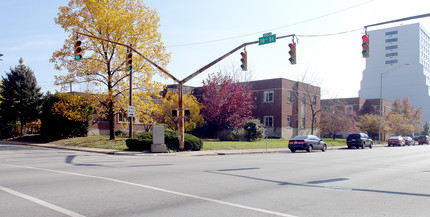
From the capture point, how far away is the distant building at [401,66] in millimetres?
113906

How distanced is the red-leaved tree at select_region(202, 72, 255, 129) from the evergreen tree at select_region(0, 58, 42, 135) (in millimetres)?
18379

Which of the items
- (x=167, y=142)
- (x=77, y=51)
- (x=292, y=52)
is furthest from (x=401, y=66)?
(x=77, y=51)

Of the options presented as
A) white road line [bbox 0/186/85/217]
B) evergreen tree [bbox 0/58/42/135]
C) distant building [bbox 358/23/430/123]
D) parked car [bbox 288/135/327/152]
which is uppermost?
distant building [bbox 358/23/430/123]

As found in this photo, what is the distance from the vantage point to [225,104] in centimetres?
3903

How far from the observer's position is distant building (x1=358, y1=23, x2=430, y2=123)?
113906 millimetres

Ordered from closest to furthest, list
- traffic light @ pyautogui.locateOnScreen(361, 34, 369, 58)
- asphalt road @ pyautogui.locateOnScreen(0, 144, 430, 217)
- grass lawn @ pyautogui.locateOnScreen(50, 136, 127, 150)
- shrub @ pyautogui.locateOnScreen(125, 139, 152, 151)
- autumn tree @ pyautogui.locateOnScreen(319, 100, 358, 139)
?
1. asphalt road @ pyautogui.locateOnScreen(0, 144, 430, 217)
2. traffic light @ pyautogui.locateOnScreen(361, 34, 369, 58)
3. shrub @ pyautogui.locateOnScreen(125, 139, 152, 151)
4. grass lawn @ pyautogui.locateOnScreen(50, 136, 127, 150)
5. autumn tree @ pyautogui.locateOnScreen(319, 100, 358, 139)

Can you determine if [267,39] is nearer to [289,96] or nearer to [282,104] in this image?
[282,104]

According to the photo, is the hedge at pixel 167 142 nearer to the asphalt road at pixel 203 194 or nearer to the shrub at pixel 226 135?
the asphalt road at pixel 203 194

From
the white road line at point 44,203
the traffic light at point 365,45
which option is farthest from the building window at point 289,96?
the white road line at point 44,203

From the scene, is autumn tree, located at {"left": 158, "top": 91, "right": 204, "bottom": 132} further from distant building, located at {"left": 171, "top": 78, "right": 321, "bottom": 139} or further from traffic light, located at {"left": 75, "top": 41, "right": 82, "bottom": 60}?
traffic light, located at {"left": 75, "top": 41, "right": 82, "bottom": 60}

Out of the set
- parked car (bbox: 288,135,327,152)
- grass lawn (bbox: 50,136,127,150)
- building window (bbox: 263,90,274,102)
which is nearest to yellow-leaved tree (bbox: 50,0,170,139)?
grass lawn (bbox: 50,136,127,150)

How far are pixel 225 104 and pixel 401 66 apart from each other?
4212 inches

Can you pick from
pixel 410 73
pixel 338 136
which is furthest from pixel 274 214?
pixel 410 73

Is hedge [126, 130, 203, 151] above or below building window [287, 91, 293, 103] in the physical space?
below
